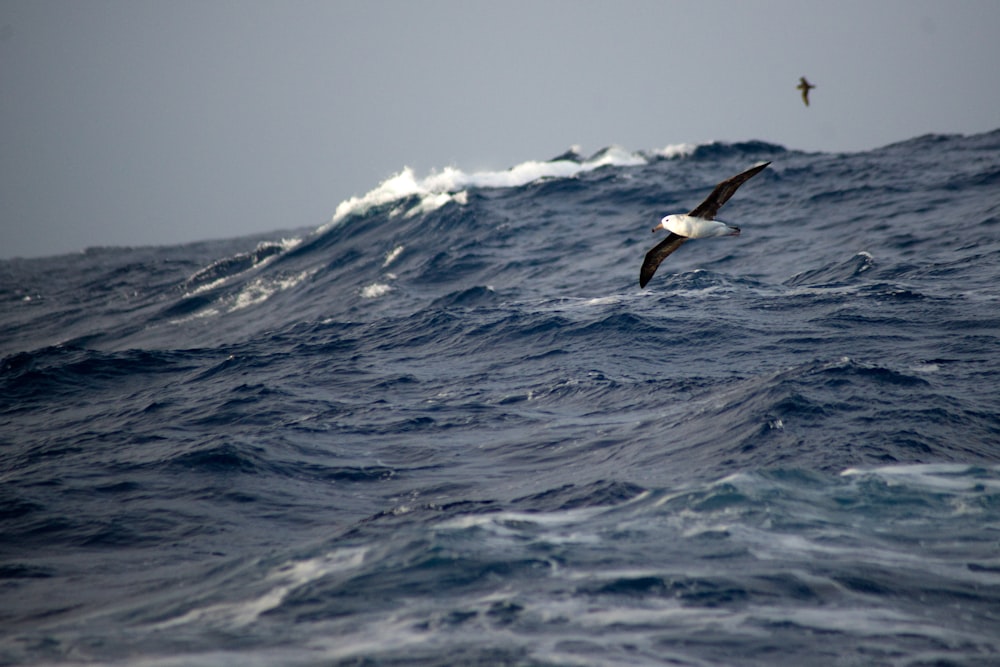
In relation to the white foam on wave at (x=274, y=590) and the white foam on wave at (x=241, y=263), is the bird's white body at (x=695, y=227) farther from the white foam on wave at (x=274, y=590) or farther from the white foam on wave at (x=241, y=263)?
the white foam on wave at (x=241, y=263)

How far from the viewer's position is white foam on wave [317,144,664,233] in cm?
4594

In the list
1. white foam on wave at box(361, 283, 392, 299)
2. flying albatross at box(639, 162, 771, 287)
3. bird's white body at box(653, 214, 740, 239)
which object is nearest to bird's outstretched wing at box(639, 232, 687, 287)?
flying albatross at box(639, 162, 771, 287)

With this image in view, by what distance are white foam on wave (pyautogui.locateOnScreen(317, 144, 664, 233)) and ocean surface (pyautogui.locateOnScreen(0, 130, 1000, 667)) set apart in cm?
1353

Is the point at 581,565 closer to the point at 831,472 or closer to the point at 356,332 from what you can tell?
the point at 831,472

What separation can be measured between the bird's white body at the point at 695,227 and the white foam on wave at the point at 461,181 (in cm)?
2935

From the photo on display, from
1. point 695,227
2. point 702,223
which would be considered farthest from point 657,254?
point 702,223

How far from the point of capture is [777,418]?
15.0 meters

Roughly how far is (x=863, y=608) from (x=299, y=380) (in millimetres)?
15386

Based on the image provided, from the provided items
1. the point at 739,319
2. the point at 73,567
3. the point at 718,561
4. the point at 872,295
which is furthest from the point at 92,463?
the point at 872,295

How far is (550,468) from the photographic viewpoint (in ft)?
49.0

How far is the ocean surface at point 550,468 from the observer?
9.93 meters

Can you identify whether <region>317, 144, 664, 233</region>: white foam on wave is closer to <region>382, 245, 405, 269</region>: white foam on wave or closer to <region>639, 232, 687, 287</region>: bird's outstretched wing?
<region>382, 245, 405, 269</region>: white foam on wave

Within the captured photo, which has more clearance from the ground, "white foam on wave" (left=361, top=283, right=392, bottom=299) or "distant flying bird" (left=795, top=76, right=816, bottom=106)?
"distant flying bird" (left=795, top=76, right=816, bottom=106)

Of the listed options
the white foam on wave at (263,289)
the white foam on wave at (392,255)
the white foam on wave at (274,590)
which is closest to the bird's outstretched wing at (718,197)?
the white foam on wave at (274,590)
